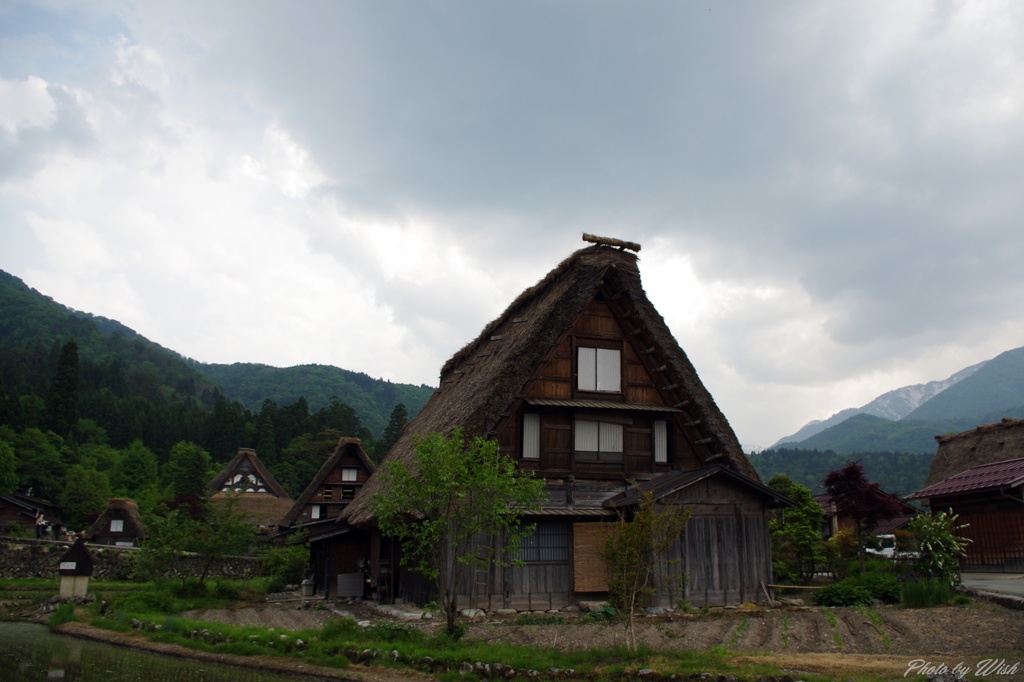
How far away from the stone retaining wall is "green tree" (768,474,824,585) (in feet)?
81.3

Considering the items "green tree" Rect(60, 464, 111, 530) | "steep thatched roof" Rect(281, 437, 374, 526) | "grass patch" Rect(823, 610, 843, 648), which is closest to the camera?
"grass patch" Rect(823, 610, 843, 648)

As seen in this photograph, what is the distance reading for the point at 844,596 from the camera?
18719mm

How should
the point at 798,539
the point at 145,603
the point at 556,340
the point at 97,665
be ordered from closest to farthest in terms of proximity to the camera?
the point at 97,665 → the point at 145,603 → the point at 556,340 → the point at 798,539

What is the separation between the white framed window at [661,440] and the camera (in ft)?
74.2

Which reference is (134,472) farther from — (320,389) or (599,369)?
(320,389)

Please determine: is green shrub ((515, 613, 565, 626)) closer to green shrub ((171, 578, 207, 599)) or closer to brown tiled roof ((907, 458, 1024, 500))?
green shrub ((171, 578, 207, 599))

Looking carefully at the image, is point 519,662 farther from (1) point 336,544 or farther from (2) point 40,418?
(2) point 40,418

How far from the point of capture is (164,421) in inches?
3516

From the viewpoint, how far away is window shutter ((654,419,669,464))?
22623mm

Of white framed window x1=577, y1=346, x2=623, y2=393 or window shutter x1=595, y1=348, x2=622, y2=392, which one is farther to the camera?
window shutter x1=595, y1=348, x2=622, y2=392

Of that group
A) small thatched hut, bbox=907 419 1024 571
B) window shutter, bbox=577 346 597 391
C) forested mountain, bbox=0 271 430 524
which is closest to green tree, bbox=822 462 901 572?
small thatched hut, bbox=907 419 1024 571

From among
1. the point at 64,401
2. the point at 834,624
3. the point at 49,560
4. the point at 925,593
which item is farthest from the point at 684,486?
the point at 64,401

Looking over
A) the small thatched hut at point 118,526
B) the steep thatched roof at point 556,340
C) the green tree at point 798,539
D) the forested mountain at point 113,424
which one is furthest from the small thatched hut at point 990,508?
the forested mountain at point 113,424

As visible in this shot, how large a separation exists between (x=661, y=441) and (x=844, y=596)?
648 cm
